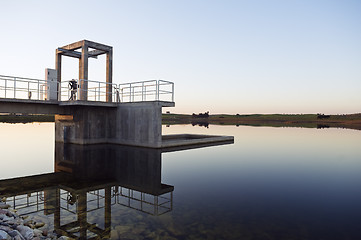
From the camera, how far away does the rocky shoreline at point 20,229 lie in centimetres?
468

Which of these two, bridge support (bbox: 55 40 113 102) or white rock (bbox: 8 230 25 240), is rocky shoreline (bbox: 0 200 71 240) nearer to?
white rock (bbox: 8 230 25 240)

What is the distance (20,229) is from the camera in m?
5.07

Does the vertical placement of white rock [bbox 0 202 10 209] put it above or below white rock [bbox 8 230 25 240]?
below

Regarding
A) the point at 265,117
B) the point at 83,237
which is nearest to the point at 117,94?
the point at 83,237

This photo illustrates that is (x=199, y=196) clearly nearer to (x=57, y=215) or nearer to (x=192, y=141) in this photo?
(x=57, y=215)

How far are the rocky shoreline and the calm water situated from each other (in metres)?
0.31

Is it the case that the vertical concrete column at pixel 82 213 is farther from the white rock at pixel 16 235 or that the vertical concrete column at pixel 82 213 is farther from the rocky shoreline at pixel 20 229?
the white rock at pixel 16 235

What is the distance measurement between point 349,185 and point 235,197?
502 centimetres

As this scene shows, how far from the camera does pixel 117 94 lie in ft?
71.9

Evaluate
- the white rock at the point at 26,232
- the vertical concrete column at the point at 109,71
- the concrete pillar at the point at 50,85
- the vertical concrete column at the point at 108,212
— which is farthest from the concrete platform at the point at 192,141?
the white rock at the point at 26,232

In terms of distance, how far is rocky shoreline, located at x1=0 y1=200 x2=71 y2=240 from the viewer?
4680 millimetres

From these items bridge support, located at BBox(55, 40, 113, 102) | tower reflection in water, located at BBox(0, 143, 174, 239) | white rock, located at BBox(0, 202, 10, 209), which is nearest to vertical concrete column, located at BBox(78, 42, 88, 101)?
bridge support, located at BBox(55, 40, 113, 102)

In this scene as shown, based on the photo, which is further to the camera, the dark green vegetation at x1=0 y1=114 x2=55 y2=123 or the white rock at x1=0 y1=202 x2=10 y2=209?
the dark green vegetation at x1=0 y1=114 x2=55 y2=123

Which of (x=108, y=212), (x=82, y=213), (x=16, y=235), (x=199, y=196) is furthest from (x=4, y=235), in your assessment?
(x=199, y=196)
